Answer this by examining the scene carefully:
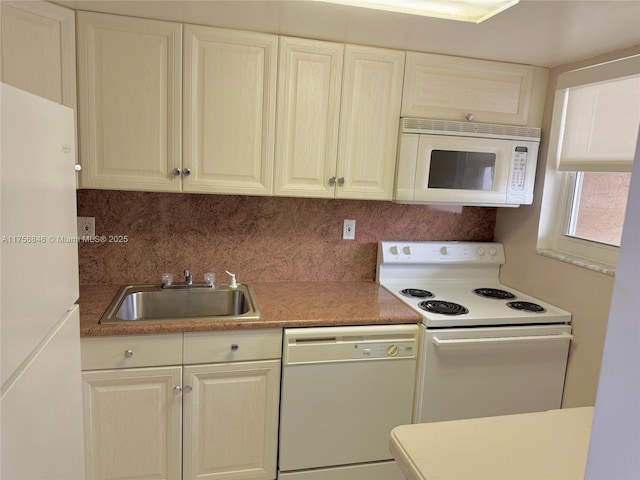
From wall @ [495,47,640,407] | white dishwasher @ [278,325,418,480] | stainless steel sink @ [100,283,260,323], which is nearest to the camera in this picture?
white dishwasher @ [278,325,418,480]

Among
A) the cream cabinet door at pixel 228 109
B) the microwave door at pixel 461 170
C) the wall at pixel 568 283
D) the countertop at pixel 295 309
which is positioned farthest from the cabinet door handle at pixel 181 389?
the wall at pixel 568 283

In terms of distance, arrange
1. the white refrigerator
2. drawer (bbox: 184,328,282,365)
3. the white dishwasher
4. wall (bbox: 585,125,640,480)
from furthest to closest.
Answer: the white dishwasher, drawer (bbox: 184,328,282,365), the white refrigerator, wall (bbox: 585,125,640,480)

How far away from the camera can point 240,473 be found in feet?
6.58

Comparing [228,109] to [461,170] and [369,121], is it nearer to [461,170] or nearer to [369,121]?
[369,121]

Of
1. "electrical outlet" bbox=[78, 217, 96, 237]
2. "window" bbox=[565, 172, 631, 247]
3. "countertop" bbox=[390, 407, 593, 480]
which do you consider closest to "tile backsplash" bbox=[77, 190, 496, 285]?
"electrical outlet" bbox=[78, 217, 96, 237]

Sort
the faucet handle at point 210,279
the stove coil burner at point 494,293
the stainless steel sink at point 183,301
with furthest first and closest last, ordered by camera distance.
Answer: the stove coil burner at point 494,293, the faucet handle at point 210,279, the stainless steel sink at point 183,301

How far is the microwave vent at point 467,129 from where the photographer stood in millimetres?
2188

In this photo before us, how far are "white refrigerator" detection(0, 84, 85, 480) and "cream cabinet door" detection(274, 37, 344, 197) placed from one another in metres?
1.11

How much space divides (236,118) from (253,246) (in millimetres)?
729

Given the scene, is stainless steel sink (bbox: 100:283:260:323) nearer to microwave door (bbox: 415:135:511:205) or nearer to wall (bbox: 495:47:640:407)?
microwave door (bbox: 415:135:511:205)

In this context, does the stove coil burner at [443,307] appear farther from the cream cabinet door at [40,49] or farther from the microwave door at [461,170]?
the cream cabinet door at [40,49]

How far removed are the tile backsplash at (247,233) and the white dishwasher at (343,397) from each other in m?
0.64

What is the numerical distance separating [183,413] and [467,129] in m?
1.88

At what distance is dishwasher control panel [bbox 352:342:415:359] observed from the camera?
200 centimetres
